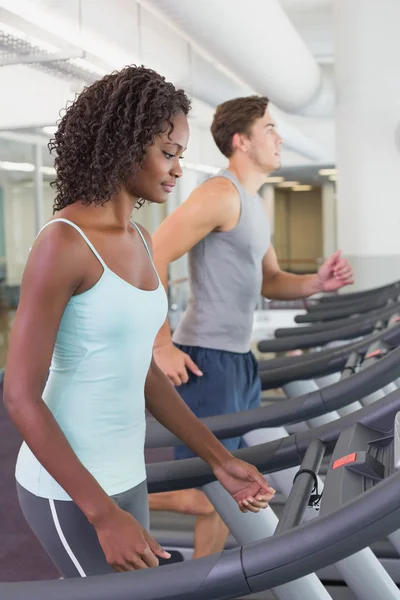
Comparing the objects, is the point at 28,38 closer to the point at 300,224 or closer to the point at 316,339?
the point at 316,339

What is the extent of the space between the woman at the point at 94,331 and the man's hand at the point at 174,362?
85 cm

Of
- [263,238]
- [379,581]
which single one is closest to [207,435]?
[379,581]

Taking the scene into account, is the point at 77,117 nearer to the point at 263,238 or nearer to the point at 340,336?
the point at 263,238

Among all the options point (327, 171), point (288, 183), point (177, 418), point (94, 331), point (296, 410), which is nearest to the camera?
point (94, 331)

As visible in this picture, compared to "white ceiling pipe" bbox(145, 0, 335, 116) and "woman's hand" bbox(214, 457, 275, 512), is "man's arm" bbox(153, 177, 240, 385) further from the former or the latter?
"white ceiling pipe" bbox(145, 0, 335, 116)

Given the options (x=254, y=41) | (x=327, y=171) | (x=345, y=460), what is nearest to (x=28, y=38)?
(x=254, y=41)

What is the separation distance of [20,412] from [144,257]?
13.7 inches

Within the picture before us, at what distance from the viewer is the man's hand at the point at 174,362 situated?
2.12 m

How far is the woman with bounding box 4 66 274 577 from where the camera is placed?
3.51ft

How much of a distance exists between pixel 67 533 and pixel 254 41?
3.96 metres

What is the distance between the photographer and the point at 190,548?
266cm

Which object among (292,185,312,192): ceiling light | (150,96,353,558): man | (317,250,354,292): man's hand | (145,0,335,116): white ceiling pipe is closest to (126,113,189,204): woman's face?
(150,96,353,558): man

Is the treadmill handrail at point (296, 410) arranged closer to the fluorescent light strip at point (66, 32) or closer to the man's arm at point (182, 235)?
the man's arm at point (182, 235)

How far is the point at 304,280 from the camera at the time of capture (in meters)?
2.68
